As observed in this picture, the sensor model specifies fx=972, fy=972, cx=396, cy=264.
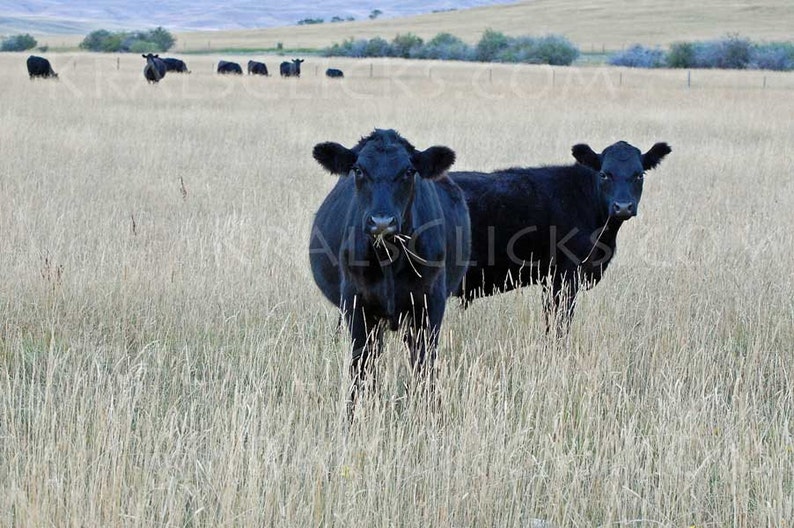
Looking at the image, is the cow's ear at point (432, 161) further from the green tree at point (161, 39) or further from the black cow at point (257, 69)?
the green tree at point (161, 39)

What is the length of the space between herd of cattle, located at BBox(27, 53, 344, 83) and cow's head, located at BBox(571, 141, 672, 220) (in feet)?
96.2

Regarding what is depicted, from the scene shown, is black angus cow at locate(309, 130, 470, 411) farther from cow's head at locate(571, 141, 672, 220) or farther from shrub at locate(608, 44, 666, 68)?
shrub at locate(608, 44, 666, 68)

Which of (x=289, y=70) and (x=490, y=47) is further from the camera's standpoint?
(x=490, y=47)

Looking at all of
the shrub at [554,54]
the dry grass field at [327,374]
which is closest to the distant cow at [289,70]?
the shrub at [554,54]

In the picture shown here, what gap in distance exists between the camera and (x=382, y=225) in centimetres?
464

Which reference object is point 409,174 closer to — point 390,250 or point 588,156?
point 390,250

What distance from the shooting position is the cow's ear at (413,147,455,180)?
5.21 m

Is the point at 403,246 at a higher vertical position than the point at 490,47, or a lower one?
lower

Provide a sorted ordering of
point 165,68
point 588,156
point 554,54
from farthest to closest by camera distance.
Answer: point 554,54 < point 165,68 < point 588,156

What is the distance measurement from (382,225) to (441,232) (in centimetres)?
88

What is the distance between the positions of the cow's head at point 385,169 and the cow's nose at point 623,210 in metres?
2.00

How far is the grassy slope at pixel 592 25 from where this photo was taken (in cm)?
8162

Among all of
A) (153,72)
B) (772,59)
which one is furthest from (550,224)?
(772,59)

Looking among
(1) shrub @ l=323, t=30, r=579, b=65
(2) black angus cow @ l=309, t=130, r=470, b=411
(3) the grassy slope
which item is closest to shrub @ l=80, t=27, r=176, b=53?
(3) the grassy slope
